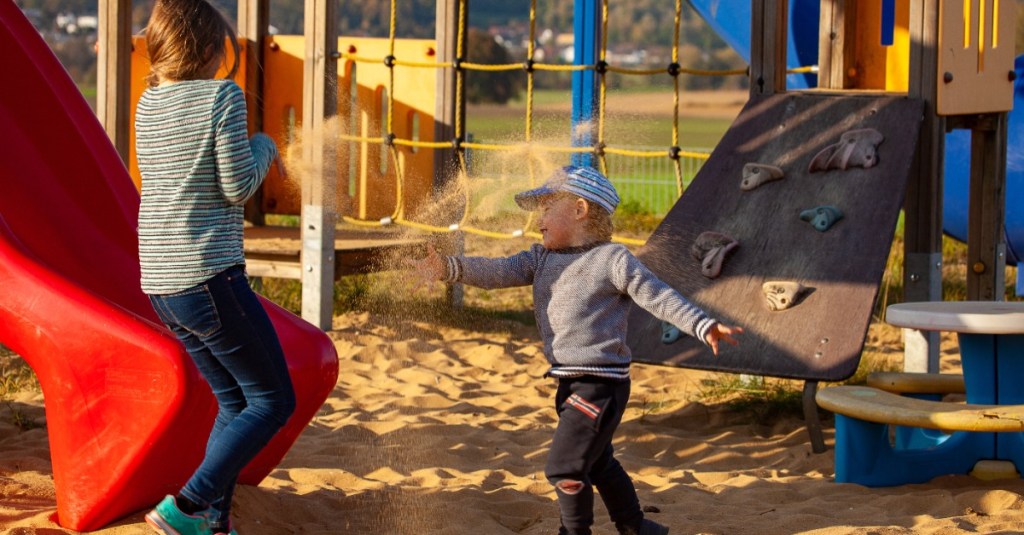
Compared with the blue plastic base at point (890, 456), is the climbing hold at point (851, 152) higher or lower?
higher

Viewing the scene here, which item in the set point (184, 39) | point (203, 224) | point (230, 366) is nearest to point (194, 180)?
Result: point (203, 224)

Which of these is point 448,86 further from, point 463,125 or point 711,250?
point 711,250

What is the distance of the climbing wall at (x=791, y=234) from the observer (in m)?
4.29

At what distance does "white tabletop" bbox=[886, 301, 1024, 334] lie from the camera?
3.84 m

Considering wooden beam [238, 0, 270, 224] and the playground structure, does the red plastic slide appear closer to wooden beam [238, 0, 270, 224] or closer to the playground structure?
the playground structure

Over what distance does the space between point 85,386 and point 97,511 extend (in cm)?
31

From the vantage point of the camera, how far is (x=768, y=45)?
559 centimetres

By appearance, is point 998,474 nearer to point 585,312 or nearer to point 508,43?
point 585,312

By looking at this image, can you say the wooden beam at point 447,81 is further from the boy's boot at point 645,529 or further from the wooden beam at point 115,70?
the boy's boot at point 645,529

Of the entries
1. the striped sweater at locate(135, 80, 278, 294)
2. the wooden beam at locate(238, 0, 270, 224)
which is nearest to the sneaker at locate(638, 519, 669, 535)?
the striped sweater at locate(135, 80, 278, 294)

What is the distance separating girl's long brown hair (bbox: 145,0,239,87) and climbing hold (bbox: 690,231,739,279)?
2.32 metres

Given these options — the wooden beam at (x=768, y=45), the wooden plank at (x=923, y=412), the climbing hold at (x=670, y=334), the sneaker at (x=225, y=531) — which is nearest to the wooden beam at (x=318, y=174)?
the wooden beam at (x=768, y=45)

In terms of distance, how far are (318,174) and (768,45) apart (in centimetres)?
252

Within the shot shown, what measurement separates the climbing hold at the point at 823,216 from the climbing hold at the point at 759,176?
289mm
